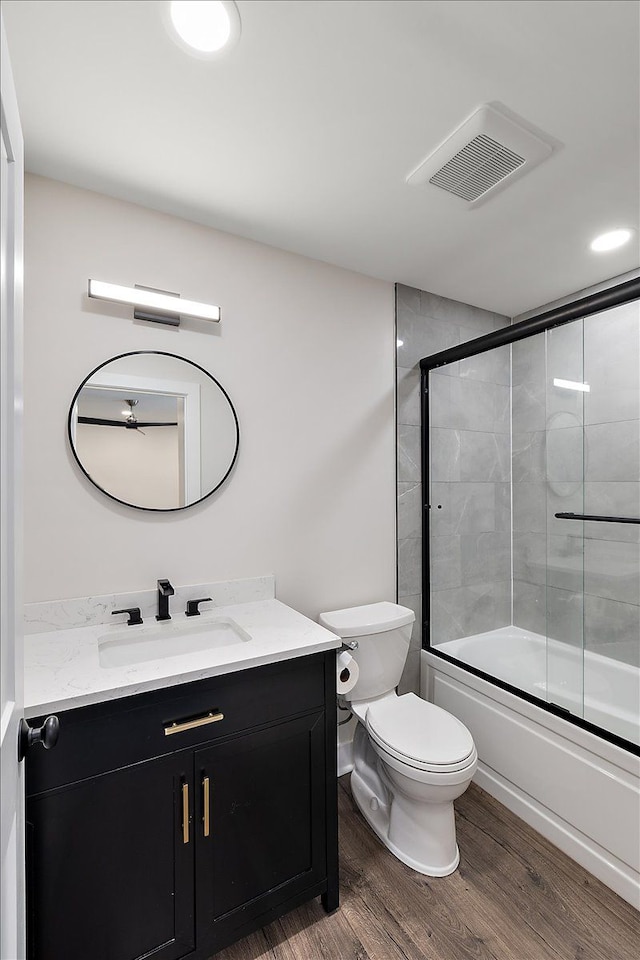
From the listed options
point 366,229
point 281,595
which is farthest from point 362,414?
point 281,595

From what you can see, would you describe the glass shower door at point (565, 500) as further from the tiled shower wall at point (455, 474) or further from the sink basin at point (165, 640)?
the sink basin at point (165, 640)

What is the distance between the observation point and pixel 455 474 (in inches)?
101

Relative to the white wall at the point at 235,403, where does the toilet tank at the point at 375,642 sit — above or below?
below

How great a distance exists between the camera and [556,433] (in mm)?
2430

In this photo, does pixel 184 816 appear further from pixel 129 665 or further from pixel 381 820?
pixel 381 820

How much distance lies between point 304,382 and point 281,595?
98 cm

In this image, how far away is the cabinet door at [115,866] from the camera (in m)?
1.08

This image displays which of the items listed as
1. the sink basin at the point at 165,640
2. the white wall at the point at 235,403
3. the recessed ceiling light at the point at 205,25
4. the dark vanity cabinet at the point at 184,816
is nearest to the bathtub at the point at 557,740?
the white wall at the point at 235,403

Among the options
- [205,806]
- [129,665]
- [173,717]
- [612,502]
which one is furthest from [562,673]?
[129,665]

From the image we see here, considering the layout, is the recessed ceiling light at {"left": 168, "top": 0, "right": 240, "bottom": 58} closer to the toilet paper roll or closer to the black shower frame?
the black shower frame

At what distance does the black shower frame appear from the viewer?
5.34ft

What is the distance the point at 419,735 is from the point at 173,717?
978 millimetres

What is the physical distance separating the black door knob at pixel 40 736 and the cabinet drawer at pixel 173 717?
25 cm

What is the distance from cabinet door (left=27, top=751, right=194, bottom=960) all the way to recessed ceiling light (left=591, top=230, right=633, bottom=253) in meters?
2.48
